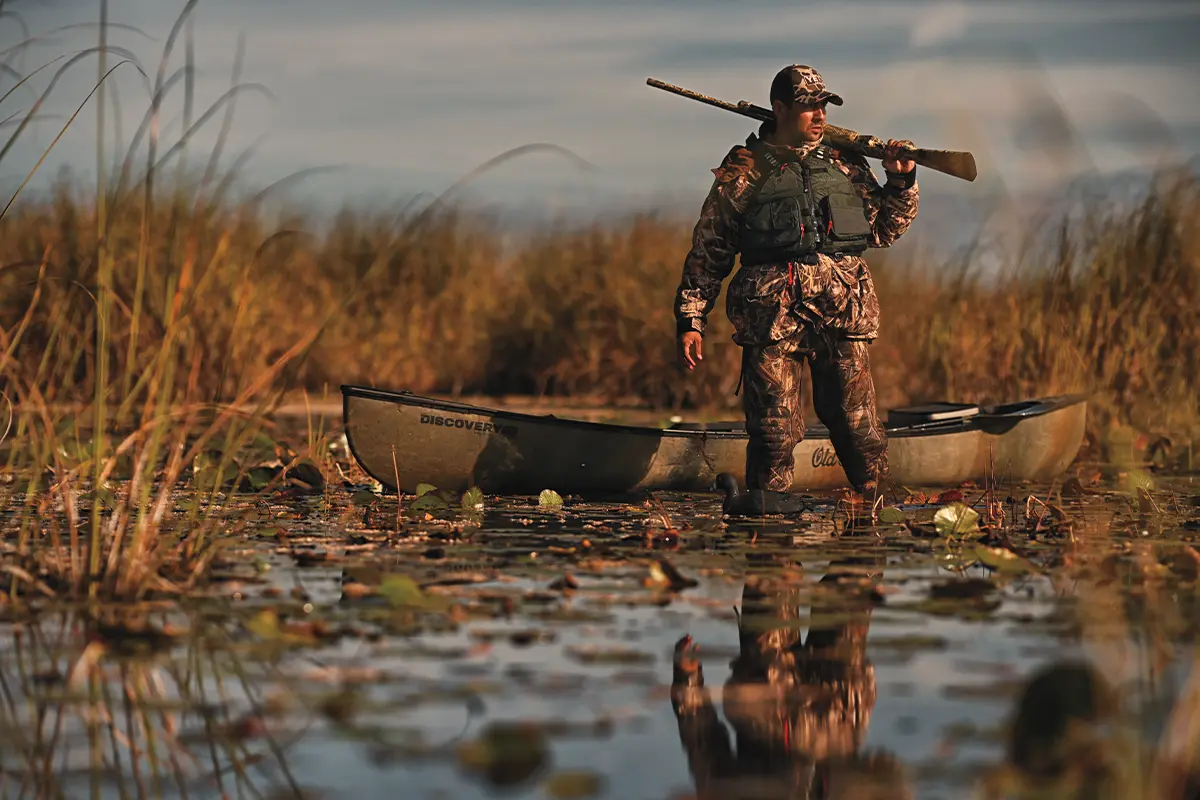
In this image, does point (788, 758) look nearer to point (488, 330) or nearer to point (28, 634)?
point (28, 634)

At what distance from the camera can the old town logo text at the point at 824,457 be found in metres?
9.40

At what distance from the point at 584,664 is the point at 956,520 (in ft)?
9.77

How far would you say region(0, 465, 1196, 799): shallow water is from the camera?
10.9ft

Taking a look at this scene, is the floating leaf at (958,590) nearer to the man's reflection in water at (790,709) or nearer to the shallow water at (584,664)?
the shallow water at (584,664)

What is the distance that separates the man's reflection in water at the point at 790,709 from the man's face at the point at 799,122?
3.47 m

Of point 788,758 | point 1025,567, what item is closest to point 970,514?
point 1025,567

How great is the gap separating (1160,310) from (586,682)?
8.92 metres

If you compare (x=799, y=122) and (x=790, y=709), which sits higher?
(x=799, y=122)

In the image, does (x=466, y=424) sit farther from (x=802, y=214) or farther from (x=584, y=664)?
(x=584, y=664)

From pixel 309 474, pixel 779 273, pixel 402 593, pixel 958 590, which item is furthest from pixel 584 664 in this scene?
pixel 309 474

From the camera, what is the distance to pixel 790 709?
3830mm

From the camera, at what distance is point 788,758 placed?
134 inches

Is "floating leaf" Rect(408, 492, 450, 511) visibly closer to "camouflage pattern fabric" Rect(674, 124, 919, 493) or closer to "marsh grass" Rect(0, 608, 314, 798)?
"camouflage pattern fabric" Rect(674, 124, 919, 493)

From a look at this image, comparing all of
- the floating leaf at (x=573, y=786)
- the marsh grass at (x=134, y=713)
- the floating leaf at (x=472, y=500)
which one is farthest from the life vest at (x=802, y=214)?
the floating leaf at (x=573, y=786)
